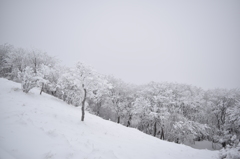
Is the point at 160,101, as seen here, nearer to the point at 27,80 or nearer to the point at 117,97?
the point at 117,97

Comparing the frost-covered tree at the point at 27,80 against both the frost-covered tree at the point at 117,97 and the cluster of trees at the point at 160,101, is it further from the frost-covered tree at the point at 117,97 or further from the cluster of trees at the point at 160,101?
the frost-covered tree at the point at 117,97

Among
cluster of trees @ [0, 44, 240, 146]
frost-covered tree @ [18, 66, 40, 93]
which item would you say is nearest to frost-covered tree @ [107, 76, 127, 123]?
cluster of trees @ [0, 44, 240, 146]

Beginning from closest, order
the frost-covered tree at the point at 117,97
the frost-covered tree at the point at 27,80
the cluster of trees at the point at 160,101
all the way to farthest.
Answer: the frost-covered tree at the point at 27,80, the cluster of trees at the point at 160,101, the frost-covered tree at the point at 117,97

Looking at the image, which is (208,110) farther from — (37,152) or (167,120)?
(37,152)

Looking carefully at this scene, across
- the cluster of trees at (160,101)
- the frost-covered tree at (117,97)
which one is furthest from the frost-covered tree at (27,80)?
the frost-covered tree at (117,97)

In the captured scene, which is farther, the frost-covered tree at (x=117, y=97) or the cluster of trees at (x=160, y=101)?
the frost-covered tree at (x=117, y=97)

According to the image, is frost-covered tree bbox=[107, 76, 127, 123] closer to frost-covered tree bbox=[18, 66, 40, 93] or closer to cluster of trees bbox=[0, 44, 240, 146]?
cluster of trees bbox=[0, 44, 240, 146]

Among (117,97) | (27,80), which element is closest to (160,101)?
(117,97)

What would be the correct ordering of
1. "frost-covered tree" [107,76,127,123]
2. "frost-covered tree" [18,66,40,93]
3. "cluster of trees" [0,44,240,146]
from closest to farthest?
"frost-covered tree" [18,66,40,93]
"cluster of trees" [0,44,240,146]
"frost-covered tree" [107,76,127,123]

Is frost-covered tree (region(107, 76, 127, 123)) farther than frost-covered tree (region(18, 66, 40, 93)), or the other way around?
frost-covered tree (region(107, 76, 127, 123))

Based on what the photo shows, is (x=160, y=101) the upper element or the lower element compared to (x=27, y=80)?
lower

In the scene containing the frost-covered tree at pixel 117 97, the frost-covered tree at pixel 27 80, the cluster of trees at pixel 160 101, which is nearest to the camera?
the frost-covered tree at pixel 27 80

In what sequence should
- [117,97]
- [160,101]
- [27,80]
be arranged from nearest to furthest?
[27,80], [160,101], [117,97]

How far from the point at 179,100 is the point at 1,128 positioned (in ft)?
117
